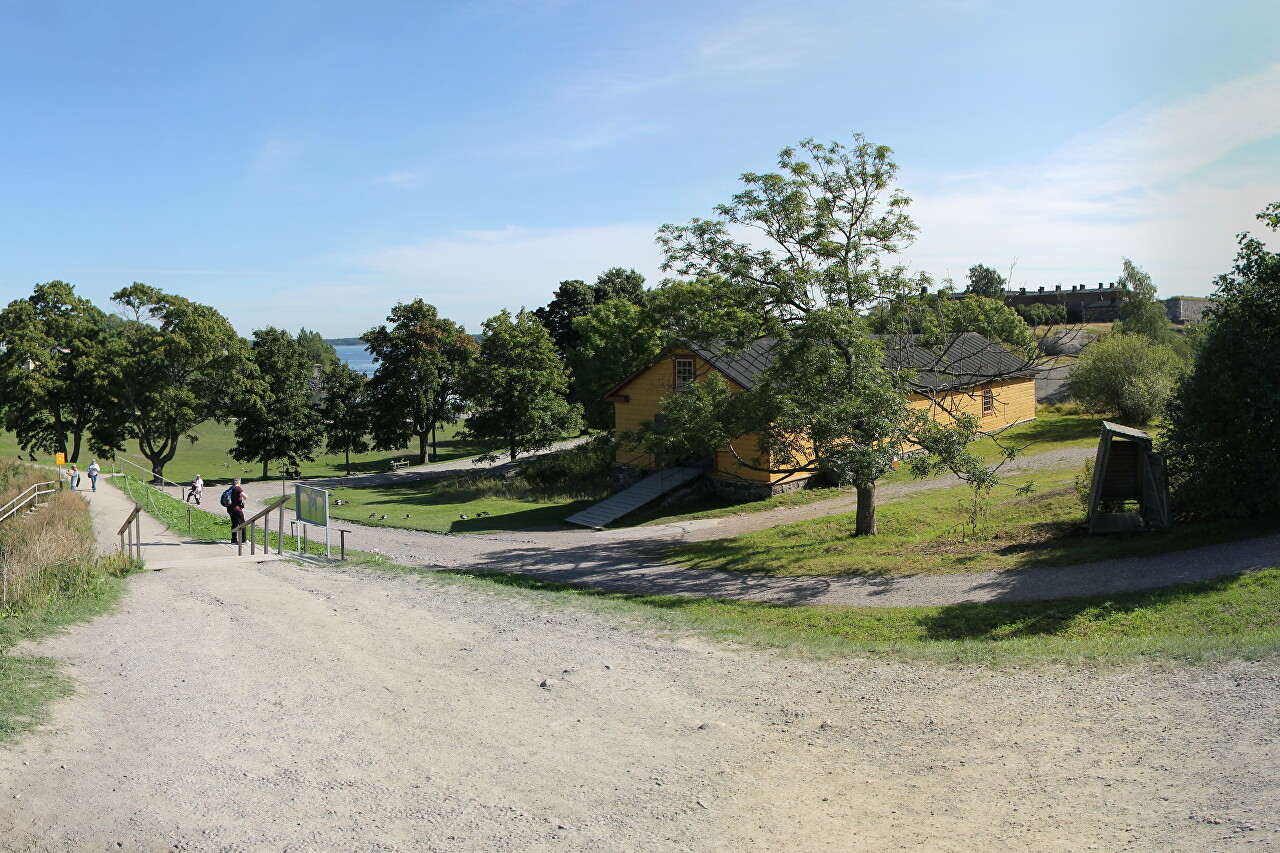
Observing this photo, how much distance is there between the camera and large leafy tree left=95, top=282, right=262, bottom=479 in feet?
132

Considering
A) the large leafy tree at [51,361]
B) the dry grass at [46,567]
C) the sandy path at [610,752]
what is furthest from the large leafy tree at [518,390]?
the sandy path at [610,752]

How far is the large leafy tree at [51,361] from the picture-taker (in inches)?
1561

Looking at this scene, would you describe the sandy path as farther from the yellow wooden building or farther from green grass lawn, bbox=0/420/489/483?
green grass lawn, bbox=0/420/489/483

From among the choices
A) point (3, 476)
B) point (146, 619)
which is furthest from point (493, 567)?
point (3, 476)

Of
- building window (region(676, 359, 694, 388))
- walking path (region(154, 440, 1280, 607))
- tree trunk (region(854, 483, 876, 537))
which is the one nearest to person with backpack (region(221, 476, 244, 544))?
walking path (region(154, 440, 1280, 607))

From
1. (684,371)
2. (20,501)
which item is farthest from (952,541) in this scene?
(20,501)

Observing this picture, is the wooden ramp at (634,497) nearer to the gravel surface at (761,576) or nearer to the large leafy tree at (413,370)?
the gravel surface at (761,576)

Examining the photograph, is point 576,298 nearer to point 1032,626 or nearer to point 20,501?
point 20,501

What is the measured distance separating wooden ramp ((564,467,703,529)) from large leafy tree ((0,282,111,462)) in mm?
26875

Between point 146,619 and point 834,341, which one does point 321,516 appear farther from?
point 834,341

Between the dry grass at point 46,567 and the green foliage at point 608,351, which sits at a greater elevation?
the green foliage at point 608,351

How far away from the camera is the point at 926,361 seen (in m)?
33.5

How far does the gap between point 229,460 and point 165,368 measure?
85.1ft

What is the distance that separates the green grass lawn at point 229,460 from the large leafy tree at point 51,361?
8.06 meters
